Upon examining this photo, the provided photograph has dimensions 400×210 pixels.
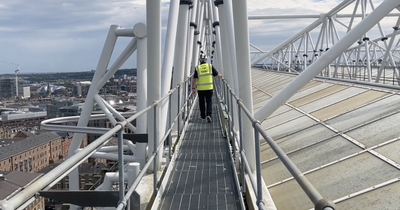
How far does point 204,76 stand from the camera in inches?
384

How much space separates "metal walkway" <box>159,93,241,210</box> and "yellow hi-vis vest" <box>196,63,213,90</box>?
1.71 meters

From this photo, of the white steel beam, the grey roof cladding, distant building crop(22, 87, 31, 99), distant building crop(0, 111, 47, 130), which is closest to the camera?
the white steel beam

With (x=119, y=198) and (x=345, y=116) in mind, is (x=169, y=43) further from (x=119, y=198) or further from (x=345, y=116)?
(x=119, y=198)

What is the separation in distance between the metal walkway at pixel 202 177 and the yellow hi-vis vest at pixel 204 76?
5.62 feet

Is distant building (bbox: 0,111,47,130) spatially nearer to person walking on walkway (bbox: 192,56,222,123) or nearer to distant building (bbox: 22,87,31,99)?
distant building (bbox: 22,87,31,99)

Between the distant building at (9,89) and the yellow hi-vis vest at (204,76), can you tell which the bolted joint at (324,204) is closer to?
the yellow hi-vis vest at (204,76)

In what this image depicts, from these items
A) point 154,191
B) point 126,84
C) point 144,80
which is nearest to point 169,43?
point 144,80

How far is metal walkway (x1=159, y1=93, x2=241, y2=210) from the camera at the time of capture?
460cm

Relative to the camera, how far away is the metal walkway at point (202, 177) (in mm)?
4598

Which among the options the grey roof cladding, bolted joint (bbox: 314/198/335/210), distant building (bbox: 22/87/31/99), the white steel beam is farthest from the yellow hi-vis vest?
distant building (bbox: 22/87/31/99)

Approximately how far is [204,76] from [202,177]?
15.0 ft

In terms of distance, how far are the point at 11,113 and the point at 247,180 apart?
88043 millimetres

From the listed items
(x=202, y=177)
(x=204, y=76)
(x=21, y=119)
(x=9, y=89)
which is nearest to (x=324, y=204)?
(x=202, y=177)

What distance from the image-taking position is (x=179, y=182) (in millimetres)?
5375
